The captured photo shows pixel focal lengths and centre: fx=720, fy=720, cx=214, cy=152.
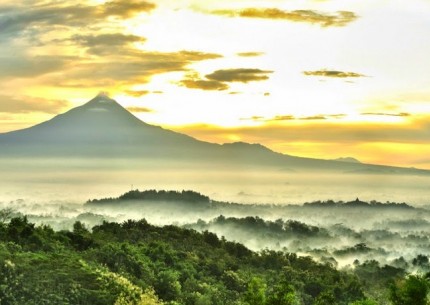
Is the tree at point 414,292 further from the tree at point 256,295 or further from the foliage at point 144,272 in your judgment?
the tree at point 256,295

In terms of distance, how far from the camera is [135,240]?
85438 mm

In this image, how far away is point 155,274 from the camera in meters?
56.5

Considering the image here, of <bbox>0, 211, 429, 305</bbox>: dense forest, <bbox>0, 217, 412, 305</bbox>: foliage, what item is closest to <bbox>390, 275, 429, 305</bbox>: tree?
<bbox>0, 211, 429, 305</bbox>: dense forest

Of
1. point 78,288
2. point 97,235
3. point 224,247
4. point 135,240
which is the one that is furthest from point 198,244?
point 78,288

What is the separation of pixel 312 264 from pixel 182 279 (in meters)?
37.5

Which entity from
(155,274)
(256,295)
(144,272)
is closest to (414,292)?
(256,295)

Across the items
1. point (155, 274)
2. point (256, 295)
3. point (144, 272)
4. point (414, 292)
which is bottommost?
point (155, 274)

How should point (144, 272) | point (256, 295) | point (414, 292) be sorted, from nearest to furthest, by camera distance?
point (414, 292) → point (256, 295) → point (144, 272)

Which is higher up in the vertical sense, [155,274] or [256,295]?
[256,295]

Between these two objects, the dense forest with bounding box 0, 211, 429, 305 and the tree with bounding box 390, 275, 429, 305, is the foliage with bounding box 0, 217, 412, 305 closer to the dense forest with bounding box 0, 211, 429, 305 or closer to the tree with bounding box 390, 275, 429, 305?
the dense forest with bounding box 0, 211, 429, 305

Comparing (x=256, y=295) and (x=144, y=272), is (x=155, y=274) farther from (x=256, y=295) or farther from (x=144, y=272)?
(x=256, y=295)

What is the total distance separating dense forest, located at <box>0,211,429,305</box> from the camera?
3894 centimetres

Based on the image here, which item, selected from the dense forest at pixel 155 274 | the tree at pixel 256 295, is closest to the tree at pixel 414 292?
the dense forest at pixel 155 274

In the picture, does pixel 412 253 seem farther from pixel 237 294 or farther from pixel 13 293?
pixel 13 293
